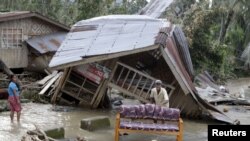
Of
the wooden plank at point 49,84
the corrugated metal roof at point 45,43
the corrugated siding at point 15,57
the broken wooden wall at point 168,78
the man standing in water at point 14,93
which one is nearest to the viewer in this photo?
the man standing in water at point 14,93

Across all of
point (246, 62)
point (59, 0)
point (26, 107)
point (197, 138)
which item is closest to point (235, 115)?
point (197, 138)

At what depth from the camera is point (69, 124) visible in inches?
552

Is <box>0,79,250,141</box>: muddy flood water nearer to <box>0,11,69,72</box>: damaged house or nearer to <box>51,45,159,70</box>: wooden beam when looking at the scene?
<box>51,45,159,70</box>: wooden beam

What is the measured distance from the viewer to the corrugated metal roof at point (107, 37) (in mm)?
15430

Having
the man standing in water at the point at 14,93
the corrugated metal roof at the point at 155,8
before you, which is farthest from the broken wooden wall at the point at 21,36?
the man standing in water at the point at 14,93

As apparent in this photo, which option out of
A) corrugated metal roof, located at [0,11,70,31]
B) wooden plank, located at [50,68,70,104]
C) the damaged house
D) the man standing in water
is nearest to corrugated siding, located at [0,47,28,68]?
the damaged house

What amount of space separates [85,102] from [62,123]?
3.32m

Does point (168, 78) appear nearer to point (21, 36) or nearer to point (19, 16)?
point (19, 16)

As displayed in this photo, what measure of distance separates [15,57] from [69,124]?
34.7ft

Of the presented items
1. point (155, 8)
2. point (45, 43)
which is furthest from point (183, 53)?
point (155, 8)

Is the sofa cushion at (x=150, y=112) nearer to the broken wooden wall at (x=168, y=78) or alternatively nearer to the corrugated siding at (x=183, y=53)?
the broken wooden wall at (x=168, y=78)

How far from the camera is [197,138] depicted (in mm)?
12961

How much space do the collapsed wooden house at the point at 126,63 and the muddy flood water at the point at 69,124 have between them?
2.69ft

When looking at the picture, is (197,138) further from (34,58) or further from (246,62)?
(246,62)
